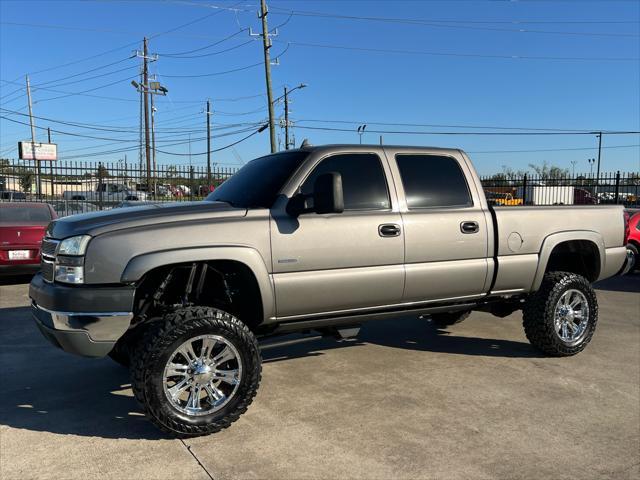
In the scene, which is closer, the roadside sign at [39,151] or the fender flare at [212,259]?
the fender flare at [212,259]

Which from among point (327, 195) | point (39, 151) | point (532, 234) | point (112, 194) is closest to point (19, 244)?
point (327, 195)

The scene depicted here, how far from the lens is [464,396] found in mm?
4484

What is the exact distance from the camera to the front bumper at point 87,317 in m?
3.51

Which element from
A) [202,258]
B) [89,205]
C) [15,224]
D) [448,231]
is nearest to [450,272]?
[448,231]

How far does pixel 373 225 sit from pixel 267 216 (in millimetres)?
904

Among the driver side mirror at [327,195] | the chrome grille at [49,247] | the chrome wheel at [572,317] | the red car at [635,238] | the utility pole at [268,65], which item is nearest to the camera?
the chrome grille at [49,247]

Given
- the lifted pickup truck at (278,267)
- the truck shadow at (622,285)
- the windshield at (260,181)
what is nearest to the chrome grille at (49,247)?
the lifted pickup truck at (278,267)

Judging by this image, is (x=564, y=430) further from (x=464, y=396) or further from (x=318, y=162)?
(x=318, y=162)

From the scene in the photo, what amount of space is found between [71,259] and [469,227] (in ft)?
10.8

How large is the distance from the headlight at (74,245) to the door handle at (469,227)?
3.09 m

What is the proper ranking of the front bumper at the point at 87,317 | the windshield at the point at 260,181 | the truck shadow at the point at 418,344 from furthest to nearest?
the truck shadow at the point at 418,344
the windshield at the point at 260,181
the front bumper at the point at 87,317

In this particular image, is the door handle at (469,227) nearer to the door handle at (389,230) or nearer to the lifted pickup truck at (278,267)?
the lifted pickup truck at (278,267)

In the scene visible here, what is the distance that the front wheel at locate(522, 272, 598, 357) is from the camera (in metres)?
5.38

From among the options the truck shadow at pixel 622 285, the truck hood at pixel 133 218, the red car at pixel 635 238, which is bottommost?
the truck shadow at pixel 622 285
